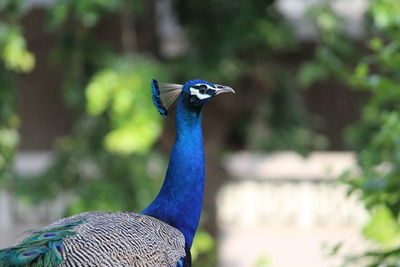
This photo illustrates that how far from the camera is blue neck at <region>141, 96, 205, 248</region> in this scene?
81.5 inches

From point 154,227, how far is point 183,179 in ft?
0.75

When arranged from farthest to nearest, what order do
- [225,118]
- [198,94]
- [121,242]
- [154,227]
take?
[225,118] → [198,94] → [154,227] → [121,242]

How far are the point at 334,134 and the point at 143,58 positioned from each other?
4048 millimetres

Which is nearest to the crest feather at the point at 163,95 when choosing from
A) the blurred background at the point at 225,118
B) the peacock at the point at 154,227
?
the peacock at the point at 154,227

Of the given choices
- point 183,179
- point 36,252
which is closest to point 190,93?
point 183,179

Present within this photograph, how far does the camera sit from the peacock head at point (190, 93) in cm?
197

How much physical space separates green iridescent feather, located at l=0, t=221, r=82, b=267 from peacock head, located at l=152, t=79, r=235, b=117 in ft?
1.57

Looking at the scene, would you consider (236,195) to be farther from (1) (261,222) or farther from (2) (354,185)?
(2) (354,185)

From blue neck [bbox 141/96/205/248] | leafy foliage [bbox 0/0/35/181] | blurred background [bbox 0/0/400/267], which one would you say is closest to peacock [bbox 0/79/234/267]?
blue neck [bbox 141/96/205/248]

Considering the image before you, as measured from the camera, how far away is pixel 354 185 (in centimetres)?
221

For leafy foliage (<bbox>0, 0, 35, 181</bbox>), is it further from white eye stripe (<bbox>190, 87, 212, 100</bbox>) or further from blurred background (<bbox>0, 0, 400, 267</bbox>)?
white eye stripe (<bbox>190, 87, 212, 100</bbox>)

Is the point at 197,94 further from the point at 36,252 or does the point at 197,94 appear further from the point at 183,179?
the point at 36,252

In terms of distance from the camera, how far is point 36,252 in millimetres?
1632

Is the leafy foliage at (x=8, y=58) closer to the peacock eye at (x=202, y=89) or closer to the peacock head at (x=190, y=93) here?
the peacock head at (x=190, y=93)
